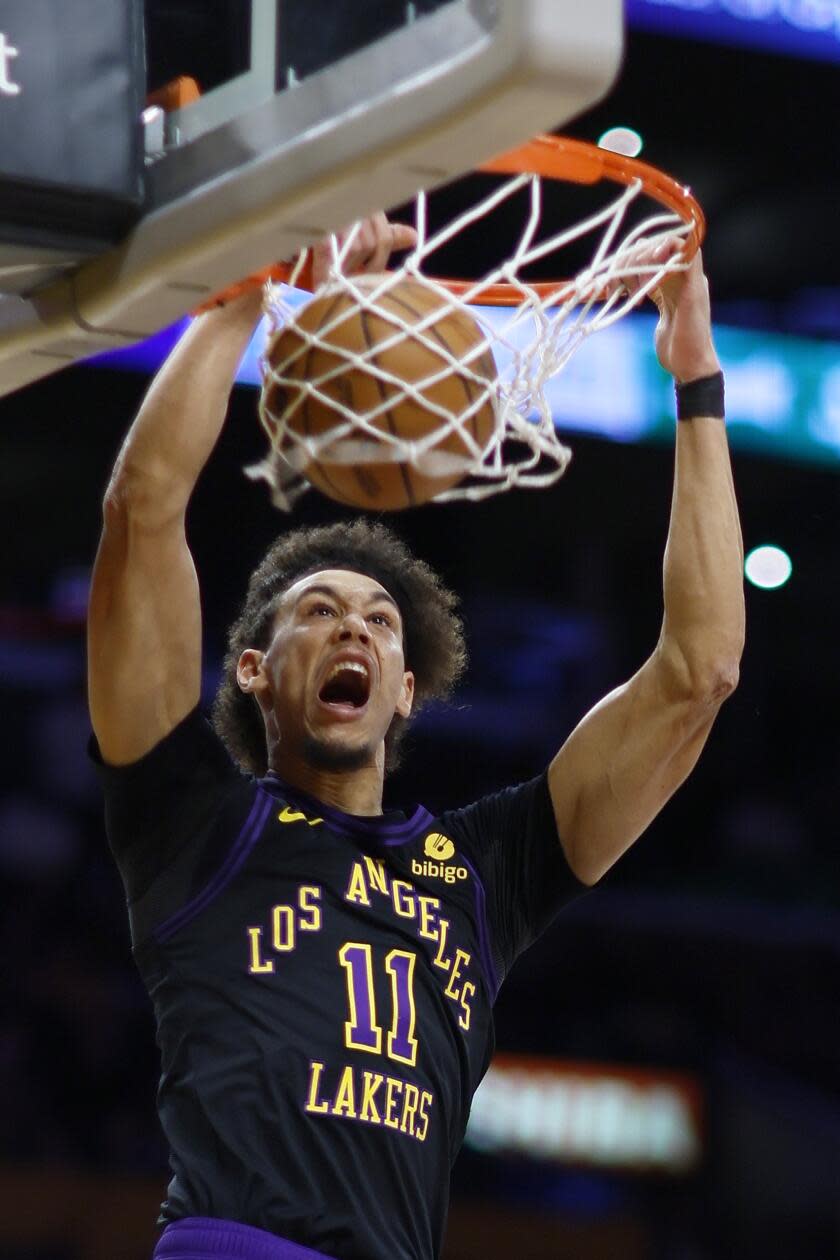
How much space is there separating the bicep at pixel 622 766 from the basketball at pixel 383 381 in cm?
78

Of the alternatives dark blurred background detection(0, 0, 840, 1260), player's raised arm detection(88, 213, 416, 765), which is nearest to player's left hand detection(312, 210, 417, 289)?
player's raised arm detection(88, 213, 416, 765)

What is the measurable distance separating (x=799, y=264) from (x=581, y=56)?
6902 millimetres

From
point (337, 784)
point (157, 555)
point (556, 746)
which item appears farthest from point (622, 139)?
point (157, 555)

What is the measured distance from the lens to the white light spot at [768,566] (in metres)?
8.38

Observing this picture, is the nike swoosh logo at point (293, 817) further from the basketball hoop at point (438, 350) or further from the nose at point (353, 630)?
the basketball hoop at point (438, 350)

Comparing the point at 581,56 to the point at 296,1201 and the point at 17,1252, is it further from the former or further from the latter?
the point at 17,1252

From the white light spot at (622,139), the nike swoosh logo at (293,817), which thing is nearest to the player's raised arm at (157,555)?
the nike swoosh logo at (293,817)

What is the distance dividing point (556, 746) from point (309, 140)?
575 centimetres

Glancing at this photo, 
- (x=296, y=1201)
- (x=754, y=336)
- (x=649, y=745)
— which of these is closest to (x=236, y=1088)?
(x=296, y=1201)

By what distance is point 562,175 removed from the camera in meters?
2.59

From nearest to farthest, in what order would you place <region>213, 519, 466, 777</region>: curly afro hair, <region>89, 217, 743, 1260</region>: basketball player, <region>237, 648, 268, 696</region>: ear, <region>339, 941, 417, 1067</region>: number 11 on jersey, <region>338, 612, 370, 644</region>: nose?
<region>89, 217, 743, 1260</region>: basketball player → <region>339, 941, 417, 1067</region>: number 11 on jersey → <region>338, 612, 370, 644</region>: nose → <region>237, 648, 268, 696</region>: ear → <region>213, 519, 466, 777</region>: curly afro hair

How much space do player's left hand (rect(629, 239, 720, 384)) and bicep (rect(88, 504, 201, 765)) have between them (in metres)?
0.93

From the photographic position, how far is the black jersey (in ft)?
9.03

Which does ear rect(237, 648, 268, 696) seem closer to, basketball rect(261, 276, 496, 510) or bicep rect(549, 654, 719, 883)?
bicep rect(549, 654, 719, 883)
